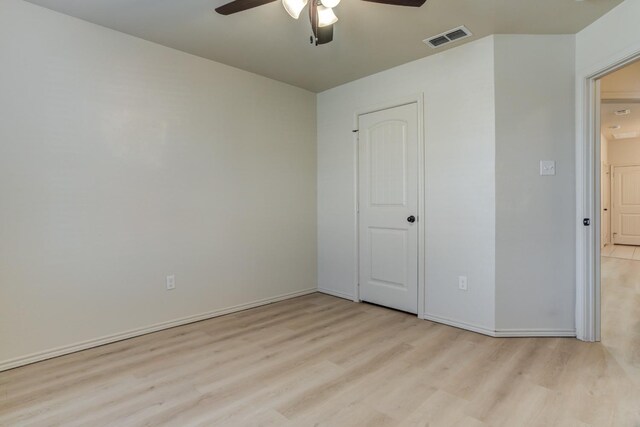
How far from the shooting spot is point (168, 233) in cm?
302

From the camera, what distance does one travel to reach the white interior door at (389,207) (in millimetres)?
3379

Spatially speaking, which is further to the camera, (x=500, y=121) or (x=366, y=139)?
(x=366, y=139)

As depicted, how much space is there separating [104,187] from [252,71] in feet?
5.90

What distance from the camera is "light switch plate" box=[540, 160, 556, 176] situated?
109 inches

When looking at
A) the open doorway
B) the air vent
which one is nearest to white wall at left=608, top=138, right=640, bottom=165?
the open doorway

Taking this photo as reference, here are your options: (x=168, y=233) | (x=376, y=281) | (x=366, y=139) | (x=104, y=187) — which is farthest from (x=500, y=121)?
(x=104, y=187)

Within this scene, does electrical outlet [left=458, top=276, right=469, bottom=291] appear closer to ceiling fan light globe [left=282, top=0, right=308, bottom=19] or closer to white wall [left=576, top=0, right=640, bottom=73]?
white wall [left=576, top=0, right=640, bottom=73]

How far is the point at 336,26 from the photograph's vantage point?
8.66ft

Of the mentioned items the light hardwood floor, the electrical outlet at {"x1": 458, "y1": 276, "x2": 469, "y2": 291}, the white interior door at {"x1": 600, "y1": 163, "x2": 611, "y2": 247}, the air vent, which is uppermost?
the air vent

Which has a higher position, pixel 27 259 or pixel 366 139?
pixel 366 139

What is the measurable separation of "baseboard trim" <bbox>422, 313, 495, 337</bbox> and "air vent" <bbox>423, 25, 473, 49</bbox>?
2.37m

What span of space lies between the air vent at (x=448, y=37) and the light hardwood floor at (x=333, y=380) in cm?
241

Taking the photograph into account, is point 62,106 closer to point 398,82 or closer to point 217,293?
point 217,293

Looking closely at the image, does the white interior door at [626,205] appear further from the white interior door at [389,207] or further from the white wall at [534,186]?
the white interior door at [389,207]
